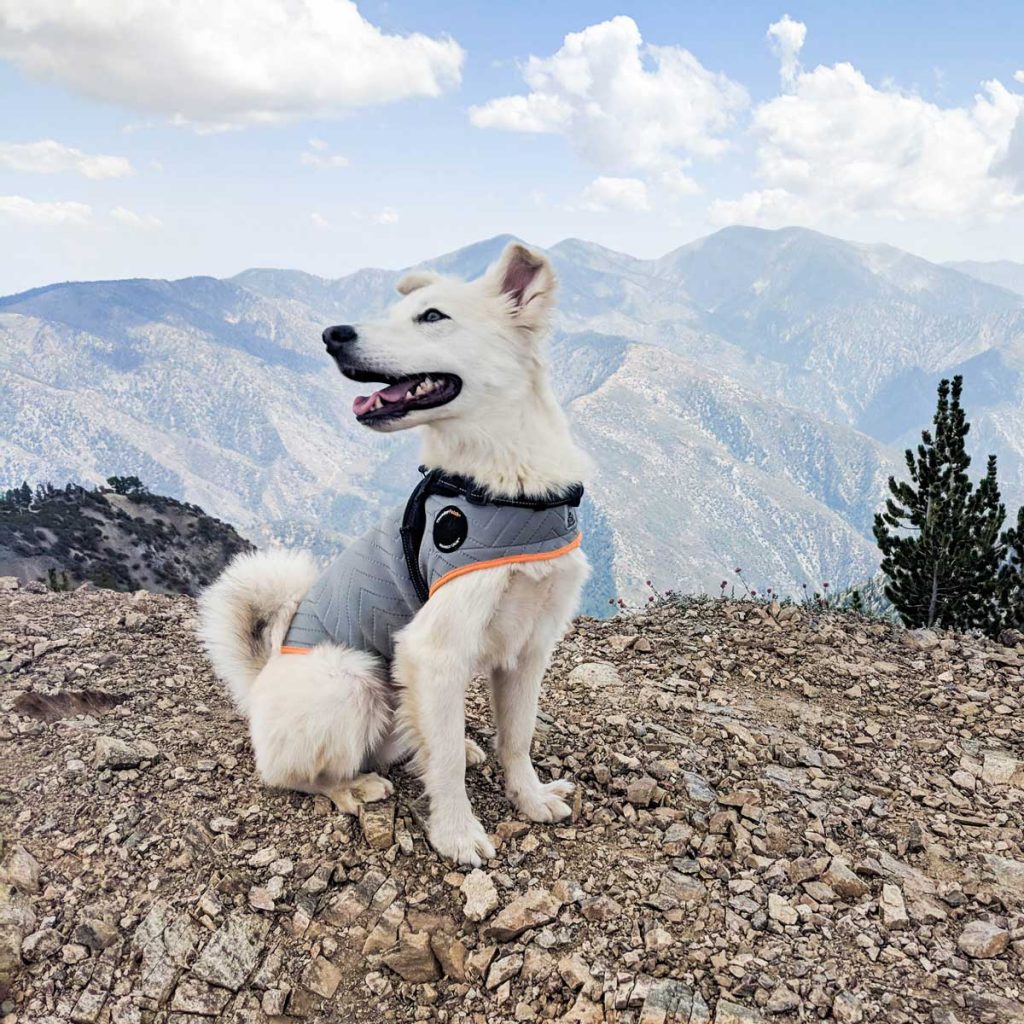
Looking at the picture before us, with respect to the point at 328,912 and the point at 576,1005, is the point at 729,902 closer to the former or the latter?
the point at 576,1005

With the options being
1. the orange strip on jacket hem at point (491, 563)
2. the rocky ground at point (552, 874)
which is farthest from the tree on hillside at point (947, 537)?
the orange strip on jacket hem at point (491, 563)

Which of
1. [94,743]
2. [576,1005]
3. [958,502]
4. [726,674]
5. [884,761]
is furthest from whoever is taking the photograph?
[958,502]

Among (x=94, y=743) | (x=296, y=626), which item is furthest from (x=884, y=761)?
(x=94, y=743)

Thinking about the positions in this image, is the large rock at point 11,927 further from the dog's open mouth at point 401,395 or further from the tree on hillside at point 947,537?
the tree on hillside at point 947,537

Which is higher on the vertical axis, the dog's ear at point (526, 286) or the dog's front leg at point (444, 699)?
the dog's ear at point (526, 286)

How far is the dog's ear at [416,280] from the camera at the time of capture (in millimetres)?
4547

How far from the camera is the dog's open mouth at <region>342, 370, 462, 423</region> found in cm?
398

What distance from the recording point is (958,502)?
11.7 m

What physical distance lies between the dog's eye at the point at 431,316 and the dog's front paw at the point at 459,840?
2900mm

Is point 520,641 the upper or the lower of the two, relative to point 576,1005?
upper

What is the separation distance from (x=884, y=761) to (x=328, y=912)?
14.6 ft

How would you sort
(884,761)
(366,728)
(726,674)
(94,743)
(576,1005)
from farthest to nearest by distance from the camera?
(726,674) < (884,761) < (94,743) < (366,728) < (576,1005)

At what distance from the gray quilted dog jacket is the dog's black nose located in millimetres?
972

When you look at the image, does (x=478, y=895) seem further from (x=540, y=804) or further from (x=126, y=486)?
(x=126, y=486)
